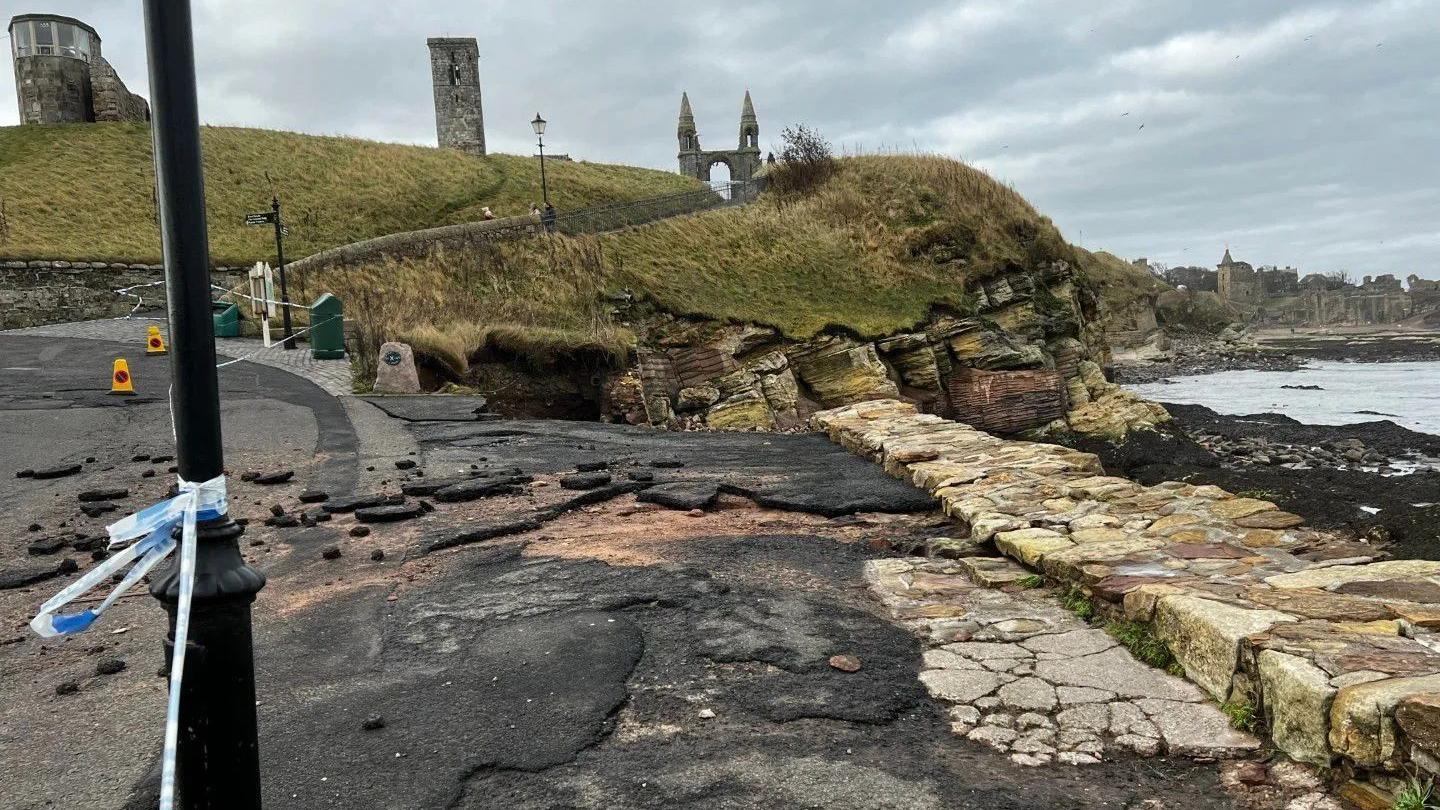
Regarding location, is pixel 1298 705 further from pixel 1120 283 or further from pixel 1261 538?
pixel 1120 283

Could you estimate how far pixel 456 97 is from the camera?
57.9 meters

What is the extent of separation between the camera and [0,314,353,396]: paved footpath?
53.5ft

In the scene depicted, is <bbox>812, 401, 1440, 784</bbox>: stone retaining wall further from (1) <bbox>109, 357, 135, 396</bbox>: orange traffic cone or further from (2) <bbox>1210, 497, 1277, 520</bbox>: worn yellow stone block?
(1) <bbox>109, 357, 135, 396</bbox>: orange traffic cone

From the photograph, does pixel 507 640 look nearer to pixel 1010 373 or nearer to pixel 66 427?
pixel 66 427

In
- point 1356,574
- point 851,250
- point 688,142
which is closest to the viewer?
point 1356,574

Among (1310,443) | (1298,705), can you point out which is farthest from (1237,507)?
(1310,443)

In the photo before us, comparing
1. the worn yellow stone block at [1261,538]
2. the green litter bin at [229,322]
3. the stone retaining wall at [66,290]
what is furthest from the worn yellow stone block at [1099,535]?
the stone retaining wall at [66,290]

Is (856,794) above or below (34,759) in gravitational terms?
below

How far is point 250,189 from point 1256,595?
150 ft

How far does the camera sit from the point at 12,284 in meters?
29.4

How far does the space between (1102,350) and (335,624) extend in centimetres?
3637

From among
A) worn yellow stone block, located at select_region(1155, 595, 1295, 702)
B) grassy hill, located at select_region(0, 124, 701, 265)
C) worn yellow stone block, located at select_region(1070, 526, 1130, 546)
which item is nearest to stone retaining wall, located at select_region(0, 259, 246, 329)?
grassy hill, located at select_region(0, 124, 701, 265)

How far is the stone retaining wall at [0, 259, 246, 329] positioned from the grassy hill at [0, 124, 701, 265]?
0.49 meters

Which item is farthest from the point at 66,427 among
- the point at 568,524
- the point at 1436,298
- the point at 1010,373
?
the point at 1436,298
